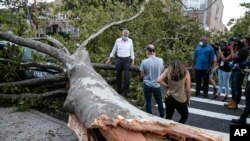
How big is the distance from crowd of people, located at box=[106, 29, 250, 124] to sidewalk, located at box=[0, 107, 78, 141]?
1.82m

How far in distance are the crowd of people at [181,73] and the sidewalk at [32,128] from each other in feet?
5.98

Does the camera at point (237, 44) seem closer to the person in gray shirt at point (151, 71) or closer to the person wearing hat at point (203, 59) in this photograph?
the person wearing hat at point (203, 59)

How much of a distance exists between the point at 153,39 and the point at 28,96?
5382 millimetres

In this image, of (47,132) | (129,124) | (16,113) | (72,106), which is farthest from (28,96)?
(129,124)

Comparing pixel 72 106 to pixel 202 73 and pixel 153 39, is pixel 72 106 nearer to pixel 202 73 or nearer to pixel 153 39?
pixel 202 73

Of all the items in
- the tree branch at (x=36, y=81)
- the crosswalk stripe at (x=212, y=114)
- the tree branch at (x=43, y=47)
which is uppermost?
the tree branch at (x=43, y=47)

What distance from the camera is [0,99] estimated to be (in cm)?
739

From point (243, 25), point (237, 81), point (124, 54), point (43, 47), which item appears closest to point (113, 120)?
point (43, 47)

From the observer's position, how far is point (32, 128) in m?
5.71

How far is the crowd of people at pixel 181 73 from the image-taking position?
5.06 m

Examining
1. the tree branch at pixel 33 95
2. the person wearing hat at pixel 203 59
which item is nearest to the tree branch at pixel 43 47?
the tree branch at pixel 33 95

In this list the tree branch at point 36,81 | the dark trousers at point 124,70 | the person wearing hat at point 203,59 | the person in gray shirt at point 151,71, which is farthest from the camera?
the person wearing hat at point 203,59

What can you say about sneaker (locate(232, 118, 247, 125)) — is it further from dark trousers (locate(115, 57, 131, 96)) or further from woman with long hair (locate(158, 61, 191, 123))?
dark trousers (locate(115, 57, 131, 96))

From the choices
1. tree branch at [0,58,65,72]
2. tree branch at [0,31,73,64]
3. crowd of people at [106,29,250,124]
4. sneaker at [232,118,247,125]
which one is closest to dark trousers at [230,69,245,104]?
crowd of people at [106,29,250,124]
